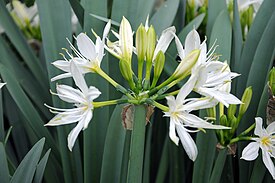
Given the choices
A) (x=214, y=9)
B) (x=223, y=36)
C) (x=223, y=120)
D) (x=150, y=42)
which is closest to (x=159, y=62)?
(x=150, y=42)

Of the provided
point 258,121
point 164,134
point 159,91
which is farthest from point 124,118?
point 164,134

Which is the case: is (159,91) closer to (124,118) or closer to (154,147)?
(124,118)

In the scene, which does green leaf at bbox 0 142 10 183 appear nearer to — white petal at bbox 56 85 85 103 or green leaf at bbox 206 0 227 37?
white petal at bbox 56 85 85 103

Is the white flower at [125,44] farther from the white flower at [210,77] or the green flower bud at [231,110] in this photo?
the green flower bud at [231,110]

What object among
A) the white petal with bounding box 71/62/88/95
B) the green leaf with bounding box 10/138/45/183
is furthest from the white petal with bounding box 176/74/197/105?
the green leaf with bounding box 10/138/45/183

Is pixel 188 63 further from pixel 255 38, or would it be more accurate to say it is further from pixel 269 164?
pixel 255 38

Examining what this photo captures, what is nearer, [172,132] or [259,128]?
[172,132]
